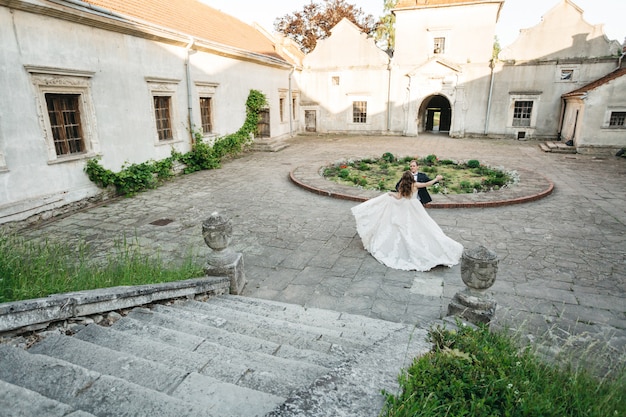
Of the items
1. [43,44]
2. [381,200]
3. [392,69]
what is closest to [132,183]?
[43,44]

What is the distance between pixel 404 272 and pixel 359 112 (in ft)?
69.5

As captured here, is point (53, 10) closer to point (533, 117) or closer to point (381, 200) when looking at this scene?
point (381, 200)

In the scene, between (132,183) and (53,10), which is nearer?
(53,10)

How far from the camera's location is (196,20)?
16.4 metres

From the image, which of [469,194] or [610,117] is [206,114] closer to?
[469,194]

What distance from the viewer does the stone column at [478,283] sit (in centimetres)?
394

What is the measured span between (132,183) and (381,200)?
26.6 feet

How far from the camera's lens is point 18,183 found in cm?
820

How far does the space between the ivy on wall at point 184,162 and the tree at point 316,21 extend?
18427 millimetres

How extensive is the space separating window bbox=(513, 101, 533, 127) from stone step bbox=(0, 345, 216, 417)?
992 inches

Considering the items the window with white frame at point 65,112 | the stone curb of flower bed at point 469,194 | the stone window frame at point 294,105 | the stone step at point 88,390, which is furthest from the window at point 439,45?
the stone step at point 88,390

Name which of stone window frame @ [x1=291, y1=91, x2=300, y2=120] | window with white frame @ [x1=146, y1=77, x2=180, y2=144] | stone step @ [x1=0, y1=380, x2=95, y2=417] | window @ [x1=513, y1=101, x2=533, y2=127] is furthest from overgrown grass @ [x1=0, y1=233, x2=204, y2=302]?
window @ [x1=513, y1=101, x2=533, y2=127]

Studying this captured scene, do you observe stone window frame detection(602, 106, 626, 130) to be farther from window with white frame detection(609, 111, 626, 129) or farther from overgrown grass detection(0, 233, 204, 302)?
overgrown grass detection(0, 233, 204, 302)

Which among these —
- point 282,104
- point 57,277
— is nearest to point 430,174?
point 57,277
